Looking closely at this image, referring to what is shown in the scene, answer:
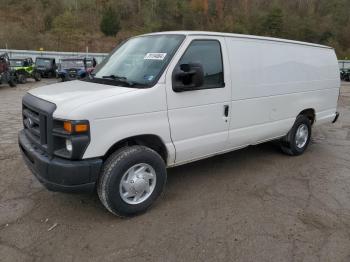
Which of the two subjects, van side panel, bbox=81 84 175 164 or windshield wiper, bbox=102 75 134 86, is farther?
windshield wiper, bbox=102 75 134 86

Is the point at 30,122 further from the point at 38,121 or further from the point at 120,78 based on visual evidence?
the point at 120,78

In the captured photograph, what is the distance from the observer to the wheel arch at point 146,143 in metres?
3.69

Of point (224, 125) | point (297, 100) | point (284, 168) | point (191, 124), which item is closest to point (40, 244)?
point (191, 124)

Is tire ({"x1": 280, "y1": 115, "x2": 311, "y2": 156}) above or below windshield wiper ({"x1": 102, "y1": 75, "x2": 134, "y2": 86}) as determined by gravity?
below

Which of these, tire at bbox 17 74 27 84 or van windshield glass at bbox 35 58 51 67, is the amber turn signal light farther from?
van windshield glass at bbox 35 58 51 67

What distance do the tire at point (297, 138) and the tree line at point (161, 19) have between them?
42.0m

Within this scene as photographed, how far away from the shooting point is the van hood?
3343 millimetres

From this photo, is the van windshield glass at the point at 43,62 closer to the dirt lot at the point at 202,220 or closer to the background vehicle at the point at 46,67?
the background vehicle at the point at 46,67

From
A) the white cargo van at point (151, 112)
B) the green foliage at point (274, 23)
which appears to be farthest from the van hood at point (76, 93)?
the green foliage at point (274, 23)

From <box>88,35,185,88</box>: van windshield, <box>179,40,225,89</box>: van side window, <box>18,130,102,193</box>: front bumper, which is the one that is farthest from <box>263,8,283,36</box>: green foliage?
<box>18,130,102,193</box>: front bumper

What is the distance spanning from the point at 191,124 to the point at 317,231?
5.86ft

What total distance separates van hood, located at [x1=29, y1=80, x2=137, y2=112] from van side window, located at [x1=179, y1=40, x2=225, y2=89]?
930 millimetres

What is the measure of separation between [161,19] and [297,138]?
211 feet

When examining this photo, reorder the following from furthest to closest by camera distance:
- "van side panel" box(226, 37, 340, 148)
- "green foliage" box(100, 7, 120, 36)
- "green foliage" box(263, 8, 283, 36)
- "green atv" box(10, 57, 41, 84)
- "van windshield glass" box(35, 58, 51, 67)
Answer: "green foliage" box(263, 8, 283, 36) → "green foliage" box(100, 7, 120, 36) → "van windshield glass" box(35, 58, 51, 67) → "green atv" box(10, 57, 41, 84) → "van side panel" box(226, 37, 340, 148)
